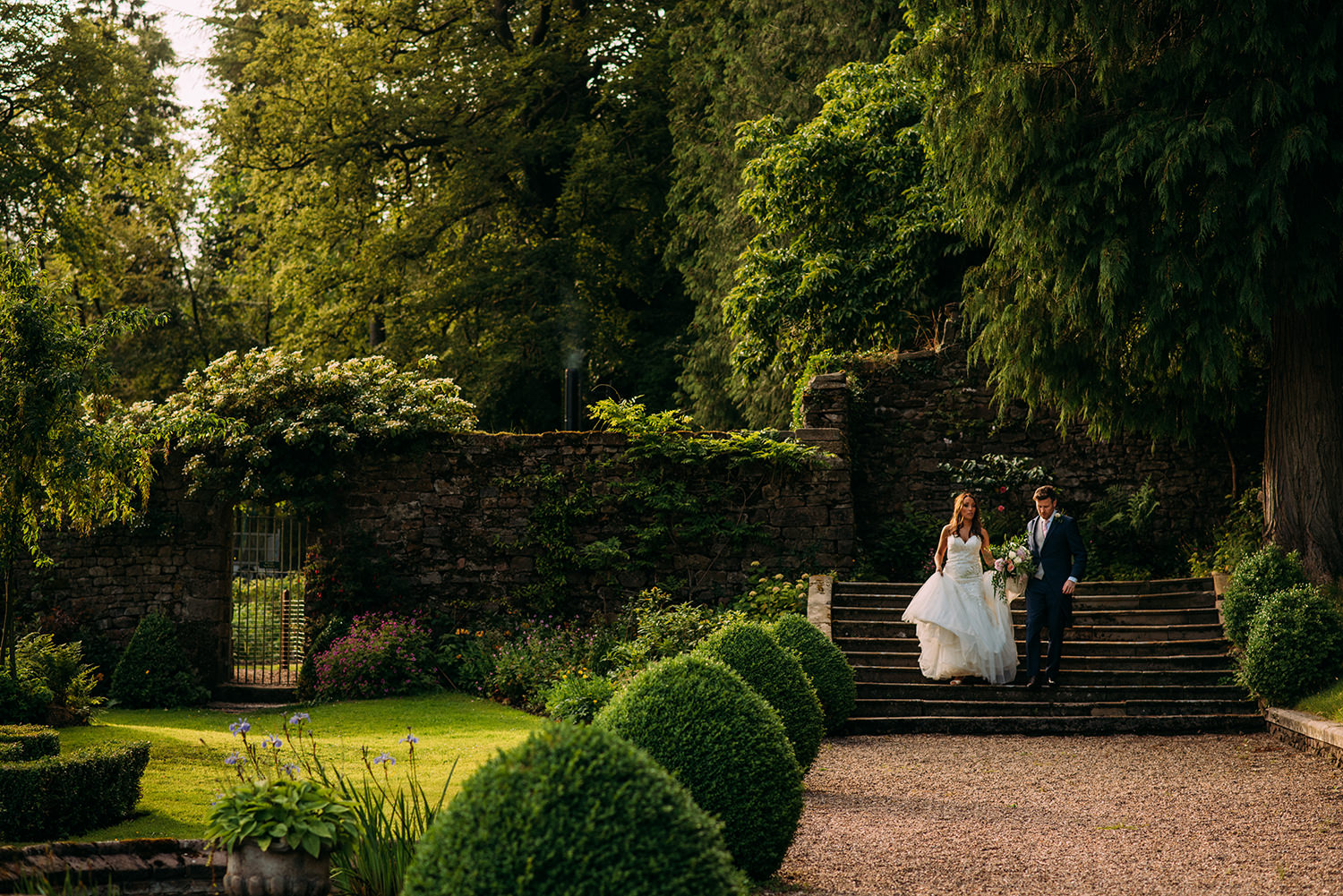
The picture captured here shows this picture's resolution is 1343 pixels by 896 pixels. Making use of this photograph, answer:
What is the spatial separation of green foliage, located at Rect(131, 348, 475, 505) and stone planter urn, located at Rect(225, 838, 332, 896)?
9.74m

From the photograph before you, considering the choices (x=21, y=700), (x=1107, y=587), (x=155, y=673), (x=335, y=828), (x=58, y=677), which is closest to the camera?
(x=335, y=828)

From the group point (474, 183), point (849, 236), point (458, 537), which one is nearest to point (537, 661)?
point (458, 537)

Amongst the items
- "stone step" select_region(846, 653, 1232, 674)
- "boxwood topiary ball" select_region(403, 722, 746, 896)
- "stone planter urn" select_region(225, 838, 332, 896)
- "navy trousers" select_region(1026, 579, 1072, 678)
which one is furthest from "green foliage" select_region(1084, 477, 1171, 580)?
"boxwood topiary ball" select_region(403, 722, 746, 896)

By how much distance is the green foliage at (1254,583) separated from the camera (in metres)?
10.2

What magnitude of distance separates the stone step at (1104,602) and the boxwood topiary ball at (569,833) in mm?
9065

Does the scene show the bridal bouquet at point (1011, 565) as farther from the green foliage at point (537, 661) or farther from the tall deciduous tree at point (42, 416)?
the tall deciduous tree at point (42, 416)

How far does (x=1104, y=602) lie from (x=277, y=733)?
27.8 ft

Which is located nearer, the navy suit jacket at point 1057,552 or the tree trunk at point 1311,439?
the navy suit jacket at point 1057,552

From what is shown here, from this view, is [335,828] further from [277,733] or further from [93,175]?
[93,175]

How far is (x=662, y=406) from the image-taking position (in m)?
21.1

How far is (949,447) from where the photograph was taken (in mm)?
Answer: 14828

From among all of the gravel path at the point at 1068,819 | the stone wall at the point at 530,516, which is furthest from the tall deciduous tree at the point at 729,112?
the gravel path at the point at 1068,819

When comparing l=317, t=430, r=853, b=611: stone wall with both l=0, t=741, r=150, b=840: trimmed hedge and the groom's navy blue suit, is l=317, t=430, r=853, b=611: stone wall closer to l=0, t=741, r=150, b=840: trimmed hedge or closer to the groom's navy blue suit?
the groom's navy blue suit

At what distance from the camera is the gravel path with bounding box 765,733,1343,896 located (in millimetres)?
Answer: 5246
